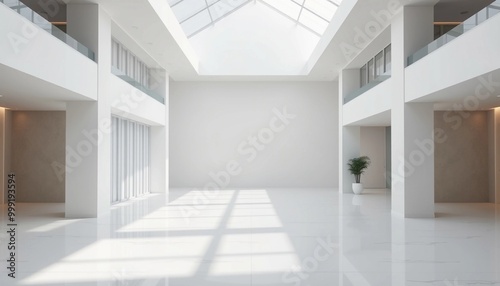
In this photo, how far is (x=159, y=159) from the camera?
93.4 ft

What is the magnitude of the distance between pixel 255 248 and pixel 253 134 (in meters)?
22.4

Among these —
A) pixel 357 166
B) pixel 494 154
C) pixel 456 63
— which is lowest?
pixel 357 166

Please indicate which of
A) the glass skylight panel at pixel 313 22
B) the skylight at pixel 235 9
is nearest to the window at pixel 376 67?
the skylight at pixel 235 9

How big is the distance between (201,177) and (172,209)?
1355 centimetres

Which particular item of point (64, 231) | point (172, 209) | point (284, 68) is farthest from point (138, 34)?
point (284, 68)

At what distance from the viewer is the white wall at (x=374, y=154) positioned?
33438 millimetres

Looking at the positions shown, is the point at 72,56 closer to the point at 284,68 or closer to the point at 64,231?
the point at 64,231

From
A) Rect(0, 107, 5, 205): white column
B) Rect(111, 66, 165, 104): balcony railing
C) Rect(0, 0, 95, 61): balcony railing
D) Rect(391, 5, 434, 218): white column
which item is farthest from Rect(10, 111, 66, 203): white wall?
Rect(391, 5, 434, 218): white column

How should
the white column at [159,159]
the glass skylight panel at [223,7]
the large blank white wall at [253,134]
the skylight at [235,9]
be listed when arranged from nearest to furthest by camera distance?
1. the skylight at [235,9]
2. the white column at [159,159]
3. the glass skylight panel at [223,7]
4. the large blank white wall at [253,134]

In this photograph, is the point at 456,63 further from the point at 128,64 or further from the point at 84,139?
the point at 128,64

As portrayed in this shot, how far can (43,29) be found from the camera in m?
12.7

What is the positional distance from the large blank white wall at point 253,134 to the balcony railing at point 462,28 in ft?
55.3

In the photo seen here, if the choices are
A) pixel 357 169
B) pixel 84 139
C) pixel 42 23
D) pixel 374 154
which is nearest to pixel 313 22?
pixel 357 169

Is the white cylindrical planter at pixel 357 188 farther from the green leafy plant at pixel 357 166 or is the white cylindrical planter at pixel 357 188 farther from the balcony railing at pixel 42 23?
the balcony railing at pixel 42 23
